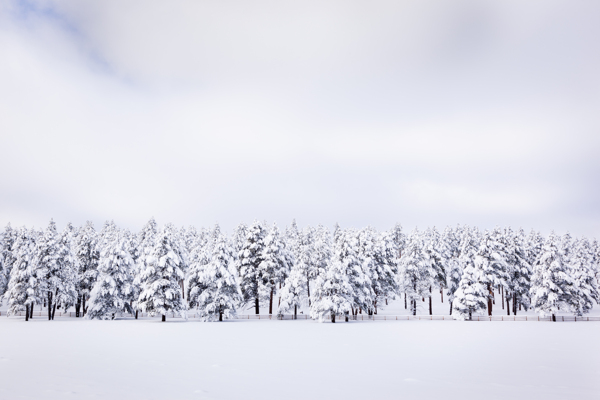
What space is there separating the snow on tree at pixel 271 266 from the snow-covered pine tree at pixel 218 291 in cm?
879

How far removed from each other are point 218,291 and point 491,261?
46244 millimetres

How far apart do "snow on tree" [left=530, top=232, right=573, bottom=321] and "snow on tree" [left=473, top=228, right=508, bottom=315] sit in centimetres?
510

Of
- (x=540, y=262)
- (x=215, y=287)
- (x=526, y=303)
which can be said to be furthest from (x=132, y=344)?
(x=526, y=303)

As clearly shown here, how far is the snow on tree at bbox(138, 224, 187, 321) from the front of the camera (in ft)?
160

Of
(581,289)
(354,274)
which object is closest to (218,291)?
(354,274)

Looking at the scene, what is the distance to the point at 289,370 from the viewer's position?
17281 millimetres

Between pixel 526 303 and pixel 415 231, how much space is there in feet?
78.3


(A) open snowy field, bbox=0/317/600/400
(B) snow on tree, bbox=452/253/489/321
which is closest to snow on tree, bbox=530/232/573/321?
(B) snow on tree, bbox=452/253/489/321

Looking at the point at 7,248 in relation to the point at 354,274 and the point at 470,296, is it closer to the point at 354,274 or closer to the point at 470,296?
the point at 354,274

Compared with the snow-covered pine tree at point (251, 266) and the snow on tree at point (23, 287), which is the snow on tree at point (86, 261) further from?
the snow-covered pine tree at point (251, 266)

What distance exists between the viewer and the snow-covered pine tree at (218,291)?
163 ft

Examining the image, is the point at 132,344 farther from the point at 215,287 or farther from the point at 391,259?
the point at 391,259

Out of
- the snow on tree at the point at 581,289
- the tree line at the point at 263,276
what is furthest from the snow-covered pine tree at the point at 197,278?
the snow on tree at the point at 581,289

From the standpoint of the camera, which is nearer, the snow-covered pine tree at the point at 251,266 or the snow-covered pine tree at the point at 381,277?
the snow-covered pine tree at the point at 251,266
